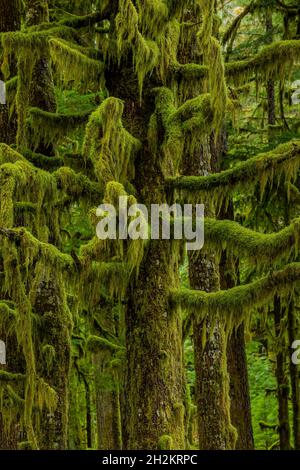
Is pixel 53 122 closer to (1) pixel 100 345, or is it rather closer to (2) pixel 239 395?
(1) pixel 100 345

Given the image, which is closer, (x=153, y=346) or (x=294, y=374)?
(x=153, y=346)

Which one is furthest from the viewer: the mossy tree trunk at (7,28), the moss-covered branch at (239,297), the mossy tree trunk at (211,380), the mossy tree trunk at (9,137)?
the mossy tree trunk at (211,380)

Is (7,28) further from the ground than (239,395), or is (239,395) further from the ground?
(7,28)

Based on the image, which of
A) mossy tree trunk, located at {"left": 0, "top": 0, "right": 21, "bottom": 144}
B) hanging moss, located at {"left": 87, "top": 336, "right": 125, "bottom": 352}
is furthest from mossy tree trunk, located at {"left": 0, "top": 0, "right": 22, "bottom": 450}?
hanging moss, located at {"left": 87, "top": 336, "right": 125, "bottom": 352}

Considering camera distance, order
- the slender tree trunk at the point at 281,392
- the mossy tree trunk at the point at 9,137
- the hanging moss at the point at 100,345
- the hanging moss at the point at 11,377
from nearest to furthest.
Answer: the hanging moss at the point at 11,377 < the mossy tree trunk at the point at 9,137 < the hanging moss at the point at 100,345 < the slender tree trunk at the point at 281,392

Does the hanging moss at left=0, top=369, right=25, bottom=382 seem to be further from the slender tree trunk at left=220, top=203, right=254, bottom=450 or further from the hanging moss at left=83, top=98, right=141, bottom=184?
the slender tree trunk at left=220, top=203, right=254, bottom=450

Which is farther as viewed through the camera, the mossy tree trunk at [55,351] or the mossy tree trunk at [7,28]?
the mossy tree trunk at [55,351]

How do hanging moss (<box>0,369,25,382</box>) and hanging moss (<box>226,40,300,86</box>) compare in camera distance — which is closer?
hanging moss (<box>226,40,300,86</box>)

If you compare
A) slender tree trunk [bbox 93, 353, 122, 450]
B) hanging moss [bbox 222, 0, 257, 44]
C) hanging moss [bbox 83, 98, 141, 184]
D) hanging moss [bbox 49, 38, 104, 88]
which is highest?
hanging moss [bbox 222, 0, 257, 44]

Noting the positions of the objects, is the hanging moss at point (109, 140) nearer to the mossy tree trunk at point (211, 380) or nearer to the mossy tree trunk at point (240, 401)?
the mossy tree trunk at point (211, 380)

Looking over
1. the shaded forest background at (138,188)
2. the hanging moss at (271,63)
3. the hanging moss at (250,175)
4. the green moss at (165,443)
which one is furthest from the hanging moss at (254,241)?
the green moss at (165,443)

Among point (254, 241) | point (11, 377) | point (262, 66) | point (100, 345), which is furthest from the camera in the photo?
point (100, 345)

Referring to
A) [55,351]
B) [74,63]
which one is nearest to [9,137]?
[74,63]
